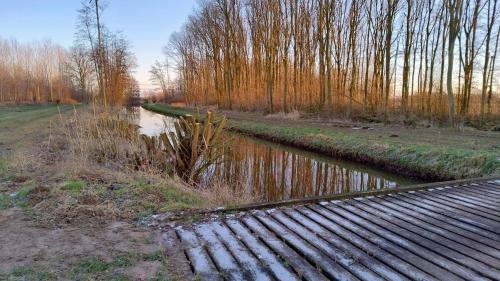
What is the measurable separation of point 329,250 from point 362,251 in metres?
0.32

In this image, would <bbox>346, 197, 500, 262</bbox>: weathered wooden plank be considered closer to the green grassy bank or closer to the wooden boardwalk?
the wooden boardwalk

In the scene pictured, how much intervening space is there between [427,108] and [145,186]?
16.2m

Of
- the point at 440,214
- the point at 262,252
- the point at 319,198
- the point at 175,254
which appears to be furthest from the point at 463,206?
the point at 175,254

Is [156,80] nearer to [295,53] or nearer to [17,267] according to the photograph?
[295,53]

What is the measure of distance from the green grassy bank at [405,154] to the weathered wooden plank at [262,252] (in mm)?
4157

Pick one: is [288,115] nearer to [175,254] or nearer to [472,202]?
[472,202]

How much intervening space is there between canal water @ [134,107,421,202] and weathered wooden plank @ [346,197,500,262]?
6.45 feet

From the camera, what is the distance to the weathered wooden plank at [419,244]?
287 centimetres

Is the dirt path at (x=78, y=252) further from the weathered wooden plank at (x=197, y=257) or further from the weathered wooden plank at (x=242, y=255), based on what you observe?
the weathered wooden plank at (x=242, y=255)

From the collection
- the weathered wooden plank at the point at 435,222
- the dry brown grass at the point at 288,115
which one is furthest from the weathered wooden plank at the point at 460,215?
the dry brown grass at the point at 288,115

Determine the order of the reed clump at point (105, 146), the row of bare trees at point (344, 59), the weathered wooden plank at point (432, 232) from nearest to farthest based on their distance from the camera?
1. the weathered wooden plank at point (432, 232)
2. the reed clump at point (105, 146)
3. the row of bare trees at point (344, 59)

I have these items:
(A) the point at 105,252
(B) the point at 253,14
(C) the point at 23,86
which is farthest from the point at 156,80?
(A) the point at 105,252

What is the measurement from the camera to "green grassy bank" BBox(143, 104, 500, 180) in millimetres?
7676

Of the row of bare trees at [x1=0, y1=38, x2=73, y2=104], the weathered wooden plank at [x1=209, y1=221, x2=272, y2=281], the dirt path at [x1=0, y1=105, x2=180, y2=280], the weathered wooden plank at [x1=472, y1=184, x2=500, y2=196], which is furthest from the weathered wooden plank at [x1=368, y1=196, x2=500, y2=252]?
the row of bare trees at [x1=0, y1=38, x2=73, y2=104]
